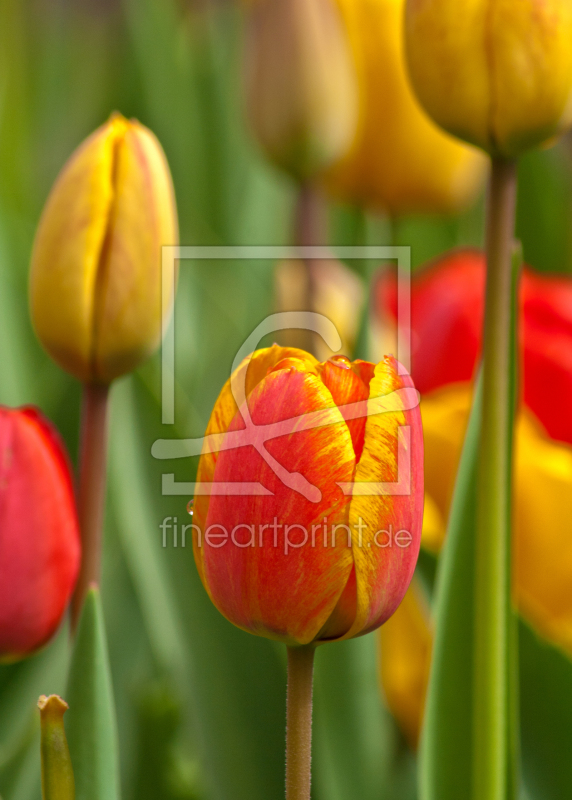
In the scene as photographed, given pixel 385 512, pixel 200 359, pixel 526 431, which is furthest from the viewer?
pixel 200 359

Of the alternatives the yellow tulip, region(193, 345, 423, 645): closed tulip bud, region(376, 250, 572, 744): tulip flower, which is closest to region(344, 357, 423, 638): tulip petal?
region(193, 345, 423, 645): closed tulip bud

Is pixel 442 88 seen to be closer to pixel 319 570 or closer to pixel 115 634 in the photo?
pixel 319 570

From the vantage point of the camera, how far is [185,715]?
12.6 inches

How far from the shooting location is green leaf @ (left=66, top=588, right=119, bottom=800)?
0.18 meters

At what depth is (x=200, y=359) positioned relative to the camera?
0.45 meters

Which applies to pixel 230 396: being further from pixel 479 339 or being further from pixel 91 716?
pixel 479 339

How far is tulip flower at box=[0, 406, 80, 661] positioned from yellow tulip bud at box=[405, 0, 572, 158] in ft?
0.39

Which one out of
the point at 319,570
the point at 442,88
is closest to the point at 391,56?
the point at 442,88

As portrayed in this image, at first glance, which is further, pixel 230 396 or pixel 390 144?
pixel 390 144

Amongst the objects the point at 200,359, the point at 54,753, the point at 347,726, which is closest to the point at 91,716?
the point at 54,753

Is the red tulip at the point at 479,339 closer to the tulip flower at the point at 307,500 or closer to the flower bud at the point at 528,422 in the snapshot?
the flower bud at the point at 528,422

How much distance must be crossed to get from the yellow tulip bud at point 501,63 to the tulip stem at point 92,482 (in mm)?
106

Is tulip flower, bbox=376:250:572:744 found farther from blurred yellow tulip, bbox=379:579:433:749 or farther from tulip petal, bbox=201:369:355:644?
tulip petal, bbox=201:369:355:644

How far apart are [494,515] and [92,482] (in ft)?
0.30
